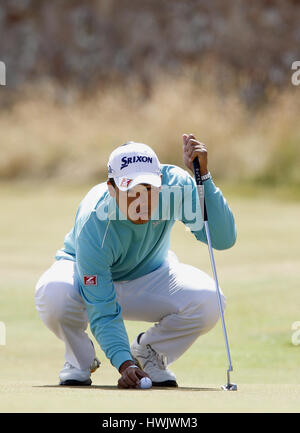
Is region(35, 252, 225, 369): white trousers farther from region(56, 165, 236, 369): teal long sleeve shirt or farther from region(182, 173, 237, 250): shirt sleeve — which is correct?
region(182, 173, 237, 250): shirt sleeve

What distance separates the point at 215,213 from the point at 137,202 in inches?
20.6

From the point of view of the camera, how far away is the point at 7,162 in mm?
19422

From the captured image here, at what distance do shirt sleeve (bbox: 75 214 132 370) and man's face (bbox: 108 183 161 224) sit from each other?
17 centimetres

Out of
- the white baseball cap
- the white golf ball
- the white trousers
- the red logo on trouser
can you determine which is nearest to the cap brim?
the white baseball cap

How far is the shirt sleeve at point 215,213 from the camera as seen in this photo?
4746mm

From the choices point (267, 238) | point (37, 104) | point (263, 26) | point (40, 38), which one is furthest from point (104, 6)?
point (267, 238)

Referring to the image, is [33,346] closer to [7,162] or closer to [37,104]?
[7,162]

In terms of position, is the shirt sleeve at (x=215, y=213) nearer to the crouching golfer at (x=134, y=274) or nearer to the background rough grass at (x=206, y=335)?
the crouching golfer at (x=134, y=274)

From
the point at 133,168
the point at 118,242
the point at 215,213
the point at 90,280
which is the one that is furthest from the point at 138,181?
the point at 215,213

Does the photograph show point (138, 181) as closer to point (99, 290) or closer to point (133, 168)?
point (133, 168)

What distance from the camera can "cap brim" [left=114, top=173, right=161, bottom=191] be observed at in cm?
429

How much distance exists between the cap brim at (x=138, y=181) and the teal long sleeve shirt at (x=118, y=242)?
0.64 ft
